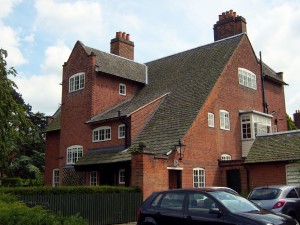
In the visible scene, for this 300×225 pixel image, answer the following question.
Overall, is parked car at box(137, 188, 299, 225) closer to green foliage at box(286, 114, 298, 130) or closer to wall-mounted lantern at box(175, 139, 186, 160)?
wall-mounted lantern at box(175, 139, 186, 160)

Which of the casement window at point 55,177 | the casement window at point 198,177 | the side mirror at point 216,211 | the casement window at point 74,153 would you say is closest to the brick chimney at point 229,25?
the casement window at point 198,177

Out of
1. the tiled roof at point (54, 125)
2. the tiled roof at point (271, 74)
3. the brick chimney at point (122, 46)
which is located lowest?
the tiled roof at point (54, 125)

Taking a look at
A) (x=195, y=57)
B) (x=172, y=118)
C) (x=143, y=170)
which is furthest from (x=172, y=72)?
(x=143, y=170)

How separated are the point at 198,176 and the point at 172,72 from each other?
10183 mm

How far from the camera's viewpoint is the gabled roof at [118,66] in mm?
28711

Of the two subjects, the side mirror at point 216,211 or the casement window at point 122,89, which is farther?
the casement window at point 122,89

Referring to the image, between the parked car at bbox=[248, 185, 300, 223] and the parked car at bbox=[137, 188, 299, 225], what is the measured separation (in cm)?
303

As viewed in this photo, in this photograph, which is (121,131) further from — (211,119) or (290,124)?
(290,124)

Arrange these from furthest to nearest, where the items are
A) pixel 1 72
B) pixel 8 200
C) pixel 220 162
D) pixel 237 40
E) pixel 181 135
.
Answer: pixel 237 40 < pixel 220 162 < pixel 181 135 < pixel 1 72 < pixel 8 200

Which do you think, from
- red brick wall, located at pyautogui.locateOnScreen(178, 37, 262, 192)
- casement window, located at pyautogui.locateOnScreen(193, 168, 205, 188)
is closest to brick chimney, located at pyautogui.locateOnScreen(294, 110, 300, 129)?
red brick wall, located at pyautogui.locateOnScreen(178, 37, 262, 192)

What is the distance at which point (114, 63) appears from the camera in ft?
99.0

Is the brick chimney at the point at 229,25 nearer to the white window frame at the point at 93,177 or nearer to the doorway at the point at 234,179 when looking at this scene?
the doorway at the point at 234,179

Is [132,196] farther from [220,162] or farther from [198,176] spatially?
[220,162]

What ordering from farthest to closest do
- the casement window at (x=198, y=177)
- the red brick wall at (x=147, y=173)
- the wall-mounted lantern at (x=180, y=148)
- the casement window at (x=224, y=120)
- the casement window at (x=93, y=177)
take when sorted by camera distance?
the casement window at (x=93, y=177) < the casement window at (x=224, y=120) < the casement window at (x=198, y=177) < the wall-mounted lantern at (x=180, y=148) < the red brick wall at (x=147, y=173)
